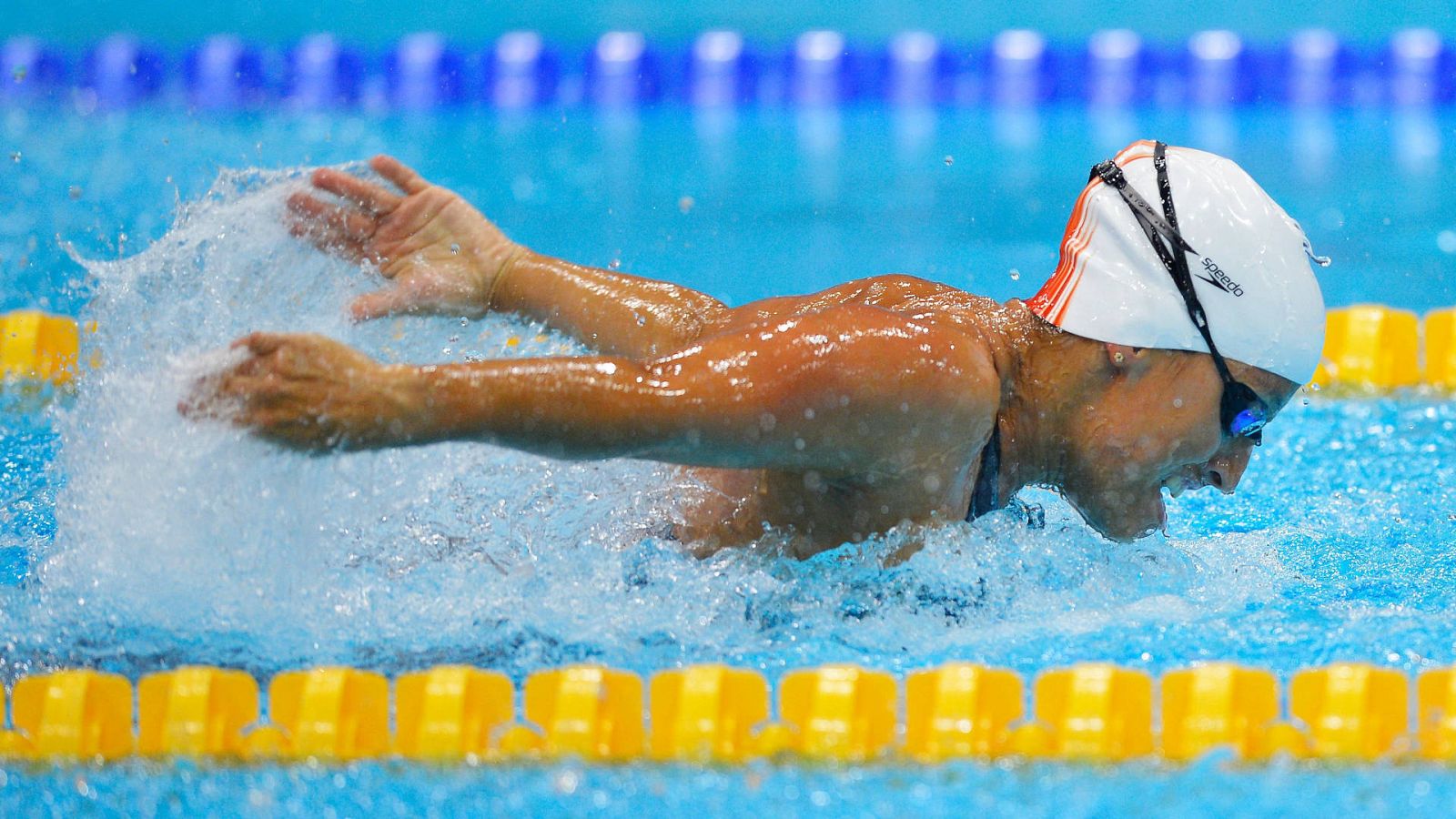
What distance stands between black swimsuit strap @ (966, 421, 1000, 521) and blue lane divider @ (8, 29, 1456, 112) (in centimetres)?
483

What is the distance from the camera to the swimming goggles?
2.22 metres

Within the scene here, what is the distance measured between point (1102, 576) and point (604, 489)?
82 centimetres

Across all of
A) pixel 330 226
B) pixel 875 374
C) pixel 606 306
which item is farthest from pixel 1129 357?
pixel 330 226

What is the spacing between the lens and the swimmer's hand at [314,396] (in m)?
1.83

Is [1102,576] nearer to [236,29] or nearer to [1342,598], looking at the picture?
[1342,598]

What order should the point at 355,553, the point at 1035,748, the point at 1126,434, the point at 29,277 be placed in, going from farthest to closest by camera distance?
the point at 29,277
the point at 355,553
the point at 1126,434
the point at 1035,748

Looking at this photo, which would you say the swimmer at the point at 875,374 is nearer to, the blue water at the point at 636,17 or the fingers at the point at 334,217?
the fingers at the point at 334,217

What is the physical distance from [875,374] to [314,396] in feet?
2.22

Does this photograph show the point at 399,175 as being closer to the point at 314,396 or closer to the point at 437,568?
the point at 437,568

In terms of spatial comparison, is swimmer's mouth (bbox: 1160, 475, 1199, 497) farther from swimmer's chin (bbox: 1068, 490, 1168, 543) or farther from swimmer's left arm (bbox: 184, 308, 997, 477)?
swimmer's left arm (bbox: 184, 308, 997, 477)

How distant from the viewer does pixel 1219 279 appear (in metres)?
2.22

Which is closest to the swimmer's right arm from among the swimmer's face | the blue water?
the swimmer's face

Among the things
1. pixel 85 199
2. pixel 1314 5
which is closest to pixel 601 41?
pixel 85 199

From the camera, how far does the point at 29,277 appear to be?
15.5ft
